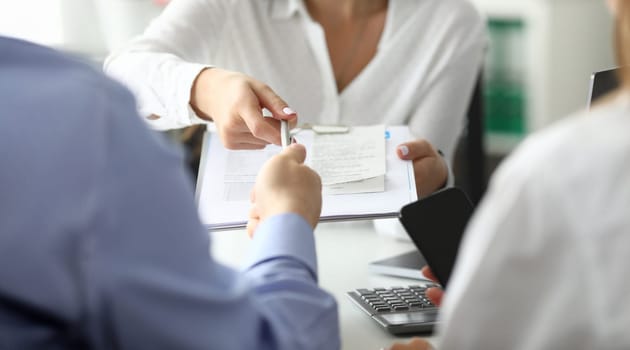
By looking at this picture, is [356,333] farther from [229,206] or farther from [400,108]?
[400,108]

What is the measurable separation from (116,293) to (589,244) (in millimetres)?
310

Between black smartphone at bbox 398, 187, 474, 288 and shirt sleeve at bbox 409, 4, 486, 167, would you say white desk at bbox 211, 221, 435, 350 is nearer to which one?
black smartphone at bbox 398, 187, 474, 288

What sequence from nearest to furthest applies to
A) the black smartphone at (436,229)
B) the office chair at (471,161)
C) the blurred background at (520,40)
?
the black smartphone at (436,229), the office chair at (471,161), the blurred background at (520,40)

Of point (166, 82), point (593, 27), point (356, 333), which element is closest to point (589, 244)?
point (356, 333)

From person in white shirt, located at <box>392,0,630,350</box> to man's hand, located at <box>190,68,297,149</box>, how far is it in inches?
24.8

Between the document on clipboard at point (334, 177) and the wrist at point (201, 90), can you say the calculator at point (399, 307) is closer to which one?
the document on clipboard at point (334, 177)

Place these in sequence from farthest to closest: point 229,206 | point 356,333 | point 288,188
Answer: point 229,206
point 356,333
point 288,188

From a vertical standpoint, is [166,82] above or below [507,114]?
above

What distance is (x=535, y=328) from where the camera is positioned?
643 mm

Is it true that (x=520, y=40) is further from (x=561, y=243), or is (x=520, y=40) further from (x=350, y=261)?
(x=561, y=243)

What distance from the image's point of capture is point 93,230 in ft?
1.86

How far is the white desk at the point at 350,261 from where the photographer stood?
108cm

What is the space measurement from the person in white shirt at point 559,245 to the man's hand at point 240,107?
63 centimetres

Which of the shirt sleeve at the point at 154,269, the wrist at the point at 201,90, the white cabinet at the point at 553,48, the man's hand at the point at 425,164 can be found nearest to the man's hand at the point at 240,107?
the wrist at the point at 201,90
